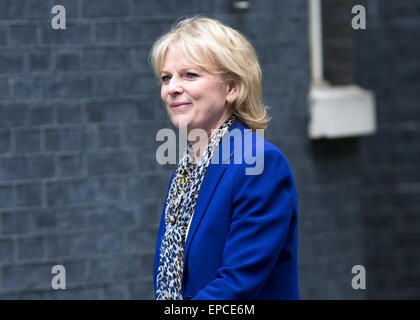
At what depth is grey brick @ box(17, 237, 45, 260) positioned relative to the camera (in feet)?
16.1

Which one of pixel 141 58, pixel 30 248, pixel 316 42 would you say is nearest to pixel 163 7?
pixel 141 58

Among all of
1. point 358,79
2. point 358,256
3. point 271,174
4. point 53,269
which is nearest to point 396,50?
point 358,79

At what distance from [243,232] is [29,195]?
9.52 feet

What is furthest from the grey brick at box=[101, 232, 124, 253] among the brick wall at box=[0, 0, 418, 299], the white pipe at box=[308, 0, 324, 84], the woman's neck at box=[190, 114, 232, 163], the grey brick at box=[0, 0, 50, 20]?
the woman's neck at box=[190, 114, 232, 163]

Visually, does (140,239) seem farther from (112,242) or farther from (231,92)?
(231,92)

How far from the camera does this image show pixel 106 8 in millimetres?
5059

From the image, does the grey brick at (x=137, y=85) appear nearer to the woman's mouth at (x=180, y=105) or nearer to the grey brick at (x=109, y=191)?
the grey brick at (x=109, y=191)

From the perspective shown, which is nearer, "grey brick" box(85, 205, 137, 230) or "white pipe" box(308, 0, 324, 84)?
"grey brick" box(85, 205, 137, 230)

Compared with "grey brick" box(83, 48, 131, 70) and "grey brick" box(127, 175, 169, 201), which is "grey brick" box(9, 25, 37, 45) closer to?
"grey brick" box(83, 48, 131, 70)

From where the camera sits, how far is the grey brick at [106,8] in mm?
5016

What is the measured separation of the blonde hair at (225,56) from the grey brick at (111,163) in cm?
243

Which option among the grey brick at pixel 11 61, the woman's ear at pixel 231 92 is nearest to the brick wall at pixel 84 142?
the grey brick at pixel 11 61

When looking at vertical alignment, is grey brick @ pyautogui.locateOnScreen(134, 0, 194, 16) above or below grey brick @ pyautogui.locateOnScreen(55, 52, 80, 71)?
above
